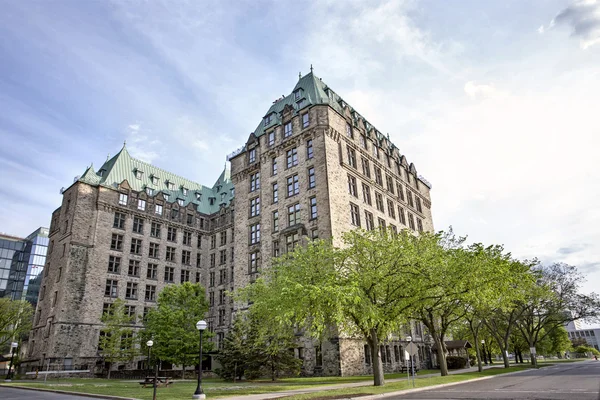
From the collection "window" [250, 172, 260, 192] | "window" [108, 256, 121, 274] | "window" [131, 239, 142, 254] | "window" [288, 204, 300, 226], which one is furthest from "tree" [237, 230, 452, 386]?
"window" [131, 239, 142, 254]

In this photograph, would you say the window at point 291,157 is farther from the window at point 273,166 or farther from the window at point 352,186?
the window at point 352,186

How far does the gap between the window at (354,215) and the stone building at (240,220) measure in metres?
0.17

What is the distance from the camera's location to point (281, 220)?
4416cm

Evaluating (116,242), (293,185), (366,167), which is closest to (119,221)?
(116,242)

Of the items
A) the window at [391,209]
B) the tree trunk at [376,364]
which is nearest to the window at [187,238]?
the window at [391,209]

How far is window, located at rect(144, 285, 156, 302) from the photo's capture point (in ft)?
180

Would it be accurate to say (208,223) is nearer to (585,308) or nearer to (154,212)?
(154,212)

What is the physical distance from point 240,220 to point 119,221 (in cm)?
1831

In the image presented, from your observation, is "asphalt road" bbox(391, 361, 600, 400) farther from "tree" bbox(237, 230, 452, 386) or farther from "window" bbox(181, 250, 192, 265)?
"window" bbox(181, 250, 192, 265)

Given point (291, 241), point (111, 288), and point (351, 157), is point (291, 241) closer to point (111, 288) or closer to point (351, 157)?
point (351, 157)

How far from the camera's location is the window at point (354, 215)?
43.3 metres

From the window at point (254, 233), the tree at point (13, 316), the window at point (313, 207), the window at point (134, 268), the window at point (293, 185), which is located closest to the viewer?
the window at point (313, 207)

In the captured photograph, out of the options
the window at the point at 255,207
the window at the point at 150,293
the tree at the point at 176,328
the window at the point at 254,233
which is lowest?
the tree at the point at 176,328

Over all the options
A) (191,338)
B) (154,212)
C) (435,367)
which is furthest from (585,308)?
(154,212)
